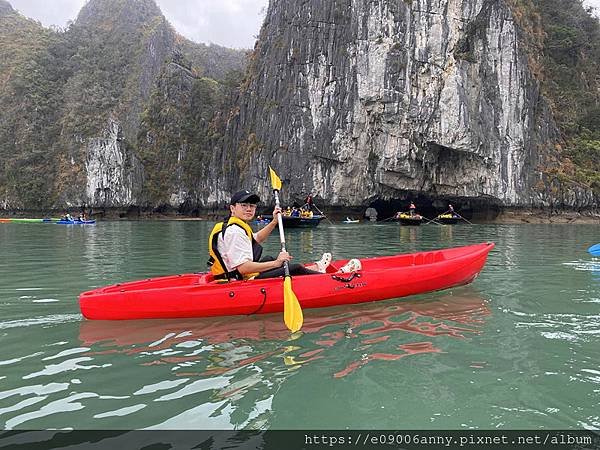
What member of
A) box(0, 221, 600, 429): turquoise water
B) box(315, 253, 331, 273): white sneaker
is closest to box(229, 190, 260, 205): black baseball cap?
box(0, 221, 600, 429): turquoise water

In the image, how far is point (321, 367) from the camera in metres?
4.08

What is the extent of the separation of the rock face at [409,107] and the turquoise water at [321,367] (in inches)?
1084

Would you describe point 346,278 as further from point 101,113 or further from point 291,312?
point 101,113

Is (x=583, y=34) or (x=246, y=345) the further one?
(x=583, y=34)

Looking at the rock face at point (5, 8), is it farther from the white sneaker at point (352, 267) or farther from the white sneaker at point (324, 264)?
the white sneaker at point (352, 267)

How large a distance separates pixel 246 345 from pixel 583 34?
2115 inches

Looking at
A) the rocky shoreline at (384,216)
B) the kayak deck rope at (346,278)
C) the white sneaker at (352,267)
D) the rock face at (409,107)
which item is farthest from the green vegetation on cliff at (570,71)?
the kayak deck rope at (346,278)

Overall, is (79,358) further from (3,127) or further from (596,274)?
(3,127)

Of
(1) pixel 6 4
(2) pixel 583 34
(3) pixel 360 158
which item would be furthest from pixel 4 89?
(2) pixel 583 34

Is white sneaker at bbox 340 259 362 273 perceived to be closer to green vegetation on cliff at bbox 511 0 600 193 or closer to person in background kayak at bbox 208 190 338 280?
person in background kayak at bbox 208 190 338 280

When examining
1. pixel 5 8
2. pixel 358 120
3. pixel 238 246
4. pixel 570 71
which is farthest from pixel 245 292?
pixel 5 8

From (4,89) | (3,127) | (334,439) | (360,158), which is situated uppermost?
(4,89)

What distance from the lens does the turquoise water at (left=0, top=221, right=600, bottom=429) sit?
3.17 meters

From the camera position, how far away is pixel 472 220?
129 ft
